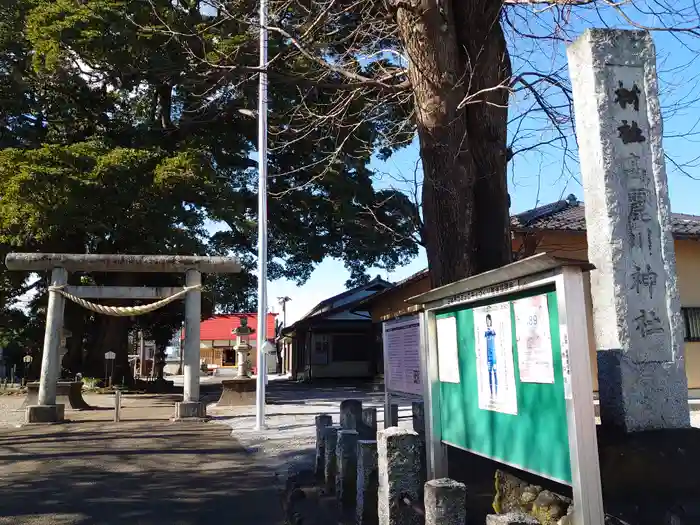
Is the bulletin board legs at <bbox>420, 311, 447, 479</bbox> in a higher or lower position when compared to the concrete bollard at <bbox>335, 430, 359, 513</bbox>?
higher

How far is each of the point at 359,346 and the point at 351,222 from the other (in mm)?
12373

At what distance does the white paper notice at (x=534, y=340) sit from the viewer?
3.55 metres

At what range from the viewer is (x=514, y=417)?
3.91 metres

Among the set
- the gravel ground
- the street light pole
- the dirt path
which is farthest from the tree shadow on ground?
the street light pole

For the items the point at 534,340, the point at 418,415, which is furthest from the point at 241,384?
the point at 534,340

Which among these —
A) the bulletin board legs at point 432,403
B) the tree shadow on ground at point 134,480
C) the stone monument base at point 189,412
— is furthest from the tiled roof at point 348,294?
the bulletin board legs at point 432,403

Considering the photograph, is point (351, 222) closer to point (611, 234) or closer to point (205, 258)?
point (205, 258)

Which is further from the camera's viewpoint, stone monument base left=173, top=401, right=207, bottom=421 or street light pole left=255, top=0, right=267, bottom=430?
stone monument base left=173, top=401, right=207, bottom=421

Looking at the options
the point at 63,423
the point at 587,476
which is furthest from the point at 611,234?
the point at 63,423

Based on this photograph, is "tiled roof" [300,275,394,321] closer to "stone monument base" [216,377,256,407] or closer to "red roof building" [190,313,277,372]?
"stone monument base" [216,377,256,407]

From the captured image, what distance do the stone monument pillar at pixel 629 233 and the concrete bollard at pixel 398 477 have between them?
1.74 metres

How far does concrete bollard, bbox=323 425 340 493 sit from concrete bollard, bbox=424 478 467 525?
2769mm

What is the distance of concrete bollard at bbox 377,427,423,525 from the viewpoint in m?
4.29

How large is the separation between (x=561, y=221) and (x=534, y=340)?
12.4 metres
